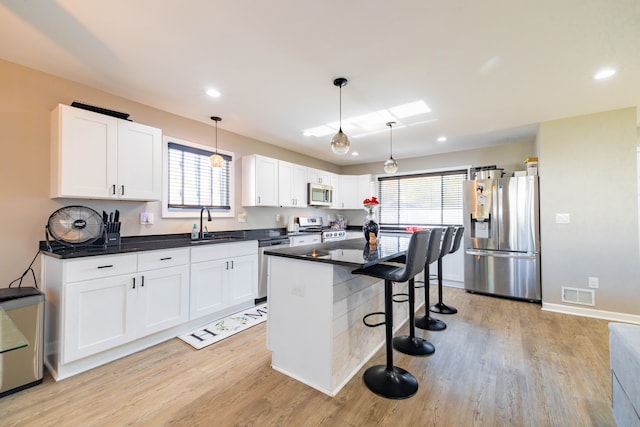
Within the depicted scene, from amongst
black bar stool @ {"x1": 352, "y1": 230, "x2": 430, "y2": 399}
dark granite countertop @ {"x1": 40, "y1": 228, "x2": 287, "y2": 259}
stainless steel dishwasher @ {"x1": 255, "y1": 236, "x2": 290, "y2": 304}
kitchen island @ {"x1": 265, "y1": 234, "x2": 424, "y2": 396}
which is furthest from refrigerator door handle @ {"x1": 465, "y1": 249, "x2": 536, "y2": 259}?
dark granite countertop @ {"x1": 40, "y1": 228, "x2": 287, "y2": 259}

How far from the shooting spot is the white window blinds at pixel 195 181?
3.39 m

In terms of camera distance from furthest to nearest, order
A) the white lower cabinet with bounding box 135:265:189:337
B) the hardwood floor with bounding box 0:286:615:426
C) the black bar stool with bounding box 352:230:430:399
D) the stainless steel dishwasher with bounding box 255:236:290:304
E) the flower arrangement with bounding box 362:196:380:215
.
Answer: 1. the stainless steel dishwasher with bounding box 255:236:290:304
2. the flower arrangement with bounding box 362:196:380:215
3. the white lower cabinet with bounding box 135:265:189:337
4. the black bar stool with bounding box 352:230:430:399
5. the hardwood floor with bounding box 0:286:615:426

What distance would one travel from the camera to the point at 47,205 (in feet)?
7.91

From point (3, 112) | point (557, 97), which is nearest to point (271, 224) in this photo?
point (3, 112)

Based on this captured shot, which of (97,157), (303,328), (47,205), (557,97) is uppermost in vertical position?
(557,97)

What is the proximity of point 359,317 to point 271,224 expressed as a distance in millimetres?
2846

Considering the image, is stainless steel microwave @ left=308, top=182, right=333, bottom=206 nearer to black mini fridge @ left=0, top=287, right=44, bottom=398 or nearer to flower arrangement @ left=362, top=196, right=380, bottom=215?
Result: flower arrangement @ left=362, top=196, right=380, bottom=215

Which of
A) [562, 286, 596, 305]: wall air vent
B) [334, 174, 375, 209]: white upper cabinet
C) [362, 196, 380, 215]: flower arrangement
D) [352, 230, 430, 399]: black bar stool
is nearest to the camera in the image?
[352, 230, 430, 399]: black bar stool

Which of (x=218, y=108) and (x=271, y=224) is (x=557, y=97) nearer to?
(x=218, y=108)

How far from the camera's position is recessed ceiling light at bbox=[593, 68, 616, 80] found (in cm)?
233

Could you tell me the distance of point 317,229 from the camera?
5355 mm

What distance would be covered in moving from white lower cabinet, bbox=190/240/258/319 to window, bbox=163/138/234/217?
2.56 ft

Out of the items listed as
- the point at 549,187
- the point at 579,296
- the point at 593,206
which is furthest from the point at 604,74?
the point at 579,296

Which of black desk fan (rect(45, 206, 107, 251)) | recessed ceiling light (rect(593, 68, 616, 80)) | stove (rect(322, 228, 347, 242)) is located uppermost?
recessed ceiling light (rect(593, 68, 616, 80))
